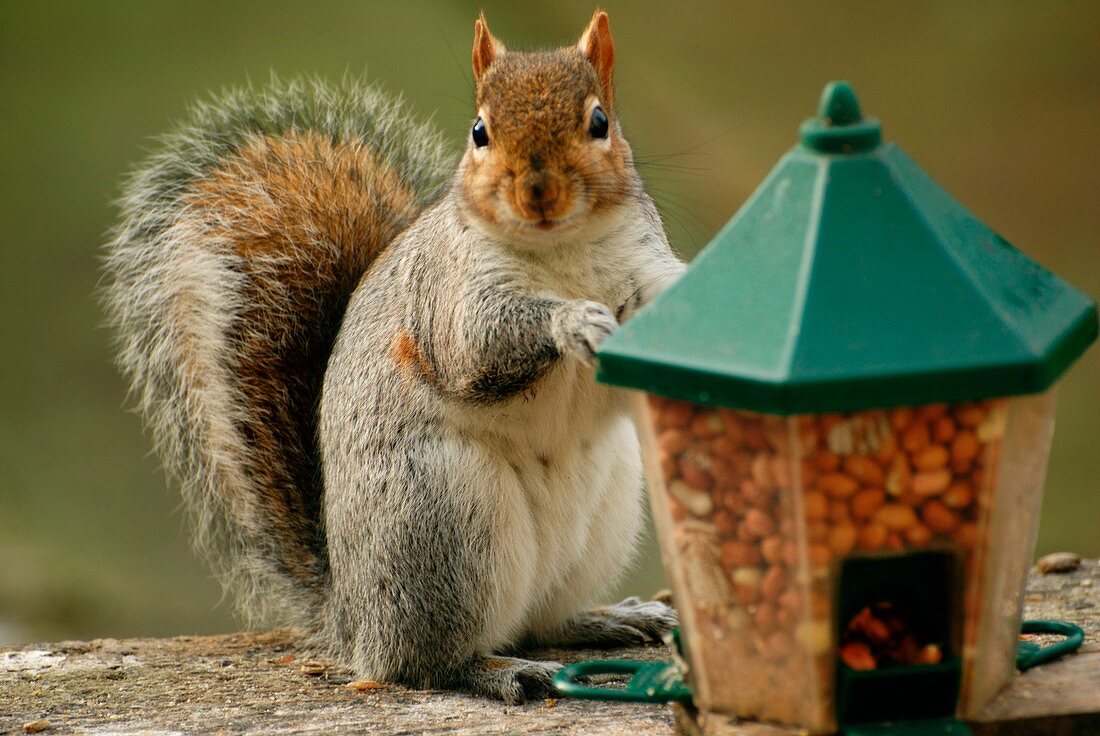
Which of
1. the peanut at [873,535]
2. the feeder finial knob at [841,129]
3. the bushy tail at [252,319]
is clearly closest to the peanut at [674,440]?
the peanut at [873,535]

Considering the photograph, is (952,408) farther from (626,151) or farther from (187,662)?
(187,662)

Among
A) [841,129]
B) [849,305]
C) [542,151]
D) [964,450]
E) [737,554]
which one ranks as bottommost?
[737,554]

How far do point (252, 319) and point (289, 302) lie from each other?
0.26 ft

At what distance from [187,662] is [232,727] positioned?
50 centimetres

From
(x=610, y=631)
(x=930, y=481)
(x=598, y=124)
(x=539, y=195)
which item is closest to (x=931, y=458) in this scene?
(x=930, y=481)

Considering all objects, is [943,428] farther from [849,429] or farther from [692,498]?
[692,498]

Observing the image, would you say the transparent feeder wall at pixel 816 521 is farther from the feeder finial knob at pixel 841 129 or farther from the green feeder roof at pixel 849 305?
the feeder finial knob at pixel 841 129

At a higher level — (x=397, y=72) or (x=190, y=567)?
(x=397, y=72)

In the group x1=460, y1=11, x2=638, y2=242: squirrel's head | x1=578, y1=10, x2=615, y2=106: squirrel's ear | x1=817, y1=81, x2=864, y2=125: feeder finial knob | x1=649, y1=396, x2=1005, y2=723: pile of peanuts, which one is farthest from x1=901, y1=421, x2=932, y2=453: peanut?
x1=578, y1=10, x2=615, y2=106: squirrel's ear

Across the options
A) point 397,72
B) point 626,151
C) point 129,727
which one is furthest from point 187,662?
point 397,72

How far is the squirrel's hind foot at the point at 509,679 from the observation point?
2396 mm

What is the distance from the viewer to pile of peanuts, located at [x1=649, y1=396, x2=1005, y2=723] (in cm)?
148

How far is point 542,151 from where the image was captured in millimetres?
2119

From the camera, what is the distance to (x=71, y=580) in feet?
13.4
